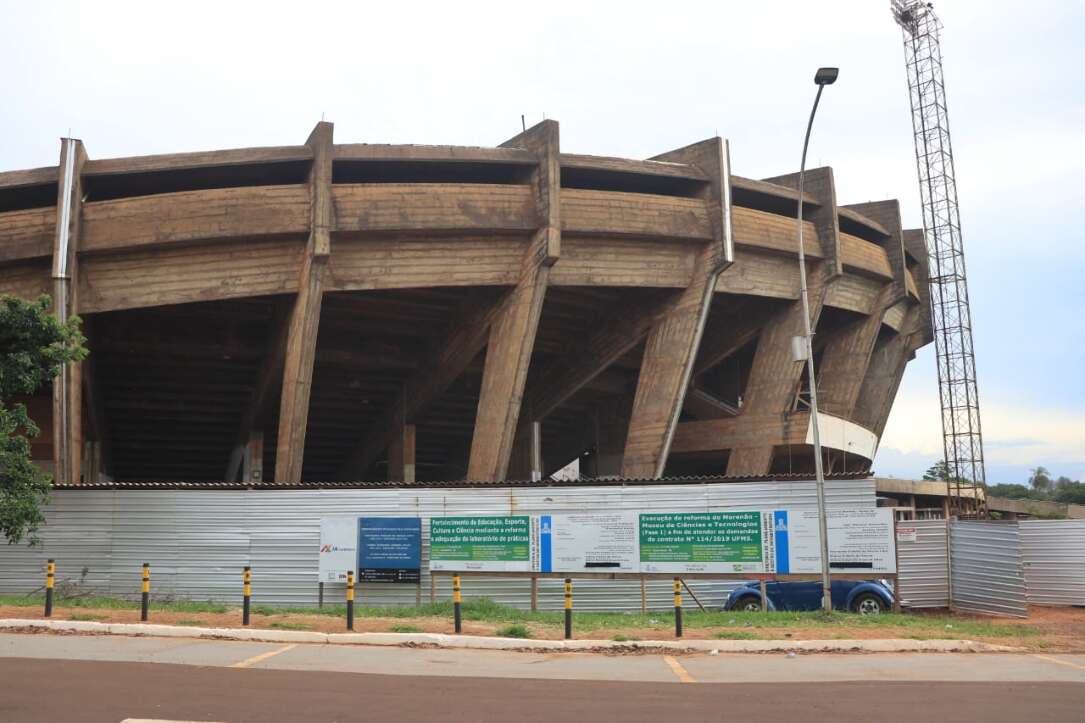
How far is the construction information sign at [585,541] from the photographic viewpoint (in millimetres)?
18250

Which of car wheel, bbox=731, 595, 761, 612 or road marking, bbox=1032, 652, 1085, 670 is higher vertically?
road marking, bbox=1032, 652, 1085, 670

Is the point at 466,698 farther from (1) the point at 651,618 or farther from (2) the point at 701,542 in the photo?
(2) the point at 701,542

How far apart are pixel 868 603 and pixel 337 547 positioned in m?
10.9

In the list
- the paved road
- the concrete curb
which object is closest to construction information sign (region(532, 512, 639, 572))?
the concrete curb

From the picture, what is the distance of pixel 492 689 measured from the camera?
9.88 m

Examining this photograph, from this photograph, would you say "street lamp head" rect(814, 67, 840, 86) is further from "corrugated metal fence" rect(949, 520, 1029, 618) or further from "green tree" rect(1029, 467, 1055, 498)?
"green tree" rect(1029, 467, 1055, 498)

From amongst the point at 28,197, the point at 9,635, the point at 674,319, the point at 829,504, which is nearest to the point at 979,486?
the point at 674,319

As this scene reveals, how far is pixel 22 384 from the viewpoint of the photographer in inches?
780

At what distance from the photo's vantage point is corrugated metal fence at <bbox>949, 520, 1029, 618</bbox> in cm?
1864

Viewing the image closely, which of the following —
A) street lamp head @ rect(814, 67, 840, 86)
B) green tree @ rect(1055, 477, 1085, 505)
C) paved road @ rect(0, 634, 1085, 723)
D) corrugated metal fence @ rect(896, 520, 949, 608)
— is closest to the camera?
paved road @ rect(0, 634, 1085, 723)

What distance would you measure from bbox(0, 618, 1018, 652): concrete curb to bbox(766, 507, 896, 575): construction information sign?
3734 mm

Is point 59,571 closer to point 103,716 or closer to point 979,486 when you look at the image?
point 103,716

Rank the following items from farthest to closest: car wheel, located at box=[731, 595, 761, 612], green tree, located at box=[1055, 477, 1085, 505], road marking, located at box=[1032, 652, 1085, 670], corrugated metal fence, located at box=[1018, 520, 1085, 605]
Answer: green tree, located at box=[1055, 477, 1085, 505]
corrugated metal fence, located at box=[1018, 520, 1085, 605]
car wheel, located at box=[731, 595, 761, 612]
road marking, located at box=[1032, 652, 1085, 670]

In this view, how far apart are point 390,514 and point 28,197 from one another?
19.7 meters
